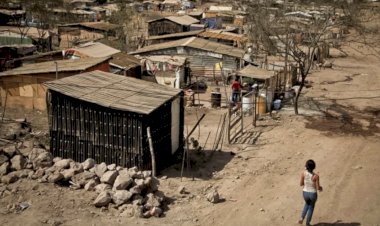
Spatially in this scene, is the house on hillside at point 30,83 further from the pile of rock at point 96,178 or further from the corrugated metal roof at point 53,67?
the pile of rock at point 96,178

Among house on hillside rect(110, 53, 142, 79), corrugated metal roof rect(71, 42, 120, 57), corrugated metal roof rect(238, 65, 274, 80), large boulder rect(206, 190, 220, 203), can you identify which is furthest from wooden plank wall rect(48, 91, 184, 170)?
corrugated metal roof rect(71, 42, 120, 57)

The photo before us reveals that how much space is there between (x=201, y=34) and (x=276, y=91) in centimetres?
1465

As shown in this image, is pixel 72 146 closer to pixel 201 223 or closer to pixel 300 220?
pixel 201 223

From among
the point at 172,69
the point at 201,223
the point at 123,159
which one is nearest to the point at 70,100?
the point at 123,159

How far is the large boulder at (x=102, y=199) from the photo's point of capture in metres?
10.4

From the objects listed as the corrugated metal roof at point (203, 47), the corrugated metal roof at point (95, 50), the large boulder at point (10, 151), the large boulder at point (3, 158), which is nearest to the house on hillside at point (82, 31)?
the corrugated metal roof at point (203, 47)

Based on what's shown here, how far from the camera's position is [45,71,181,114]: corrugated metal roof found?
12.2 meters

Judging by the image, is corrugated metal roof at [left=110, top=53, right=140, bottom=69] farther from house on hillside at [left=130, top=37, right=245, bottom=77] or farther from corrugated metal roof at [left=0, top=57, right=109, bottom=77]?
house on hillside at [left=130, top=37, right=245, bottom=77]

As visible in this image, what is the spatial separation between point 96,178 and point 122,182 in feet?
→ 3.22

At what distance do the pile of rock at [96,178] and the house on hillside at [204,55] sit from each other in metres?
17.2

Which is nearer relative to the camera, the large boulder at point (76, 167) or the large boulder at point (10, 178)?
the large boulder at point (10, 178)

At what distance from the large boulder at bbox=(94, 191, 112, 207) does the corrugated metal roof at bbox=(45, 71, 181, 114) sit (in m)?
2.31

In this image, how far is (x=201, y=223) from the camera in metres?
10.4

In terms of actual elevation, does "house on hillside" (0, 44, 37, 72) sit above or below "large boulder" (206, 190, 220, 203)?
above
